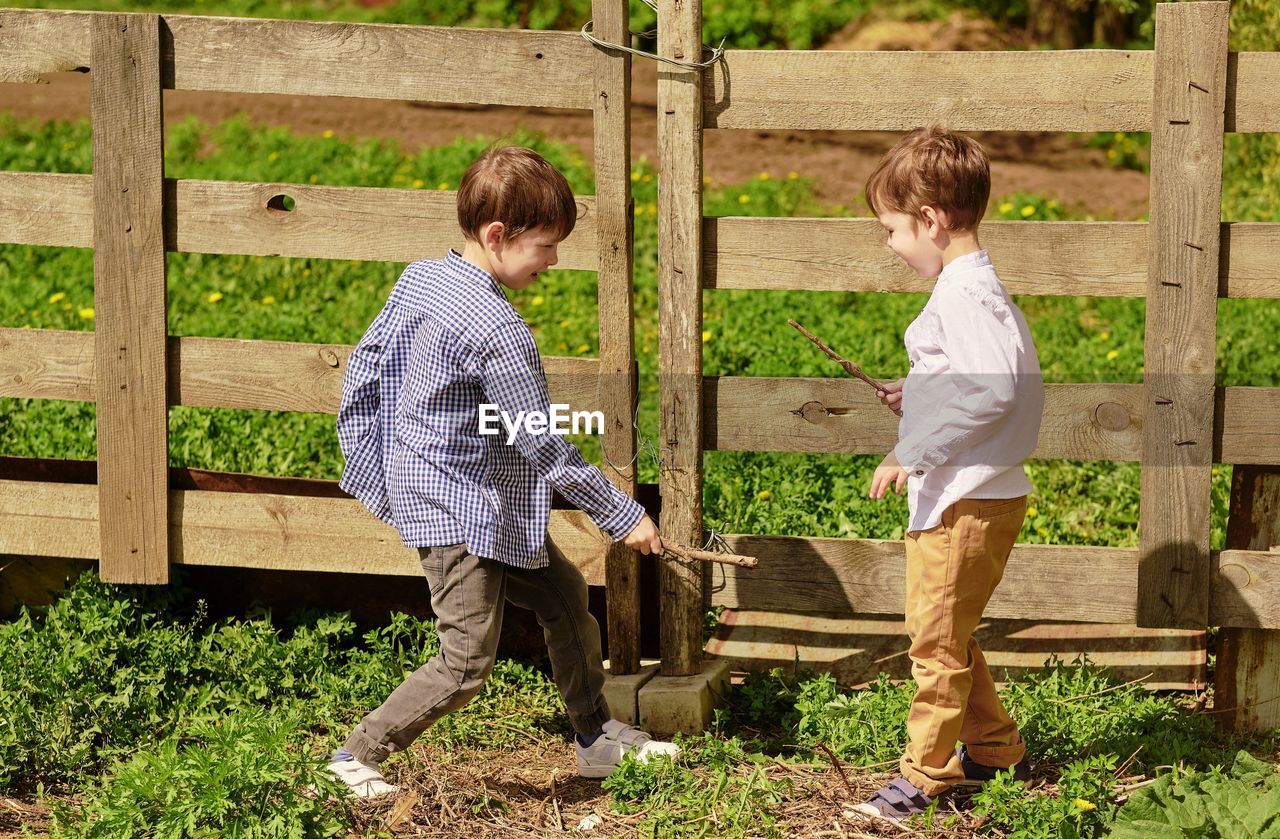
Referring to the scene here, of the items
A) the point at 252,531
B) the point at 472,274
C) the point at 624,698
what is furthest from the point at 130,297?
the point at 624,698

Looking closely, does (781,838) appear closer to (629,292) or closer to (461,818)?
(461,818)

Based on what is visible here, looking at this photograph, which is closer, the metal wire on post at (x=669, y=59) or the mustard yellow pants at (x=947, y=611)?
the mustard yellow pants at (x=947, y=611)

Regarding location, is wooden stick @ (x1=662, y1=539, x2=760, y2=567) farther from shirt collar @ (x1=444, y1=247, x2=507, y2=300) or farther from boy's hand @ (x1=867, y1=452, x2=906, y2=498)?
shirt collar @ (x1=444, y1=247, x2=507, y2=300)

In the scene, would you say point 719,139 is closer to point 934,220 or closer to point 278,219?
point 278,219

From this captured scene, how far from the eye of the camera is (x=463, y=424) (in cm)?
333

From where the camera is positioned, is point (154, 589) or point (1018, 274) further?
point (154, 589)

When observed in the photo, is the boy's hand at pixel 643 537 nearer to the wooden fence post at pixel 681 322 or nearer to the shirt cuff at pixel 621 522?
the shirt cuff at pixel 621 522

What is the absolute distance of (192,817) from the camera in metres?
3.03

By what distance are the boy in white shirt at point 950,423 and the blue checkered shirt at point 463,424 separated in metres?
0.72

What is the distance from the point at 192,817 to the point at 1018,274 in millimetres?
2438

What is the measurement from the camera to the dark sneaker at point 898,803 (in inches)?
132

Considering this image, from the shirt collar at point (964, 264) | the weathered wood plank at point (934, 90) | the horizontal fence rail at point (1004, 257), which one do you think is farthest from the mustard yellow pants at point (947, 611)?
the weathered wood plank at point (934, 90)

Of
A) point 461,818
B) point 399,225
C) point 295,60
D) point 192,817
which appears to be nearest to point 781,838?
point 461,818

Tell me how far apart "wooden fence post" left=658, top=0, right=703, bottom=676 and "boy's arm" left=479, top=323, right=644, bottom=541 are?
0.53 meters
